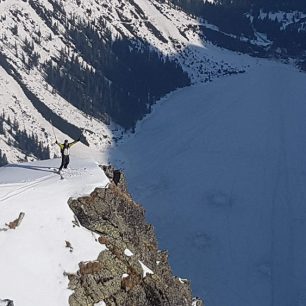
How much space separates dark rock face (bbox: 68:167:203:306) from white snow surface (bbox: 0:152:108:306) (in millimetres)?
583

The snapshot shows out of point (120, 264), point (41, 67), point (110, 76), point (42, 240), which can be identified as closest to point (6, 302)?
point (42, 240)

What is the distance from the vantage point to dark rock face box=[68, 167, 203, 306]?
33.2 m

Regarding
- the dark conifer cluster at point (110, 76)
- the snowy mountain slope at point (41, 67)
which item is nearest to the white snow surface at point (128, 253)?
the snowy mountain slope at point (41, 67)

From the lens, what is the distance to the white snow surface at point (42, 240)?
31.1 meters

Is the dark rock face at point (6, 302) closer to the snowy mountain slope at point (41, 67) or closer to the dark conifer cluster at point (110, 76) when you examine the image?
the snowy mountain slope at point (41, 67)

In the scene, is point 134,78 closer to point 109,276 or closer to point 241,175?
point 241,175

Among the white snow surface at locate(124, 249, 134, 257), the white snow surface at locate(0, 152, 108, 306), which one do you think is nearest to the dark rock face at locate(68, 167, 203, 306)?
the white snow surface at locate(124, 249, 134, 257)

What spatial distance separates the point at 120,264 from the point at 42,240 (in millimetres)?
4413

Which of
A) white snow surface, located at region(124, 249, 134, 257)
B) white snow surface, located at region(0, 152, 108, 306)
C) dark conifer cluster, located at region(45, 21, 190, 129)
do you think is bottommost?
dark conifer cluster, located at region(45, 21, 190, 129)

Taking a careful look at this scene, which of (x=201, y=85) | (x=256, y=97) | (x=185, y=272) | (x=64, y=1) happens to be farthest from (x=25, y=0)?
(x=185, y=272)

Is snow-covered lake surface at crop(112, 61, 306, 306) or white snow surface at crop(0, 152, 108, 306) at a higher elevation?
white snow surface at crop(0, 152, 108, 306)

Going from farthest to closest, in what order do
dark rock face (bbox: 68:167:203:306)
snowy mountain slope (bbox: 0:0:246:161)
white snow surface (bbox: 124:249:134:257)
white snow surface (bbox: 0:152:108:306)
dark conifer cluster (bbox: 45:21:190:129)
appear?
dark conifer cluster (bbox: 45:21:190:129)
snowy mountain slope (bbox: 0:0:246:161)
white snow surface (bbox: 124:249:134:257)
dark rock face (bbox: 68:167:203:306)
white snow surface (bbox: 0:152:108:306)

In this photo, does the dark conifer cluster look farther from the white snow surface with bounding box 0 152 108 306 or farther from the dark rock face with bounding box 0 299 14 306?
the dark rock face with bounding box 0 299 14 306

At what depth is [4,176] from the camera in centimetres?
4250
